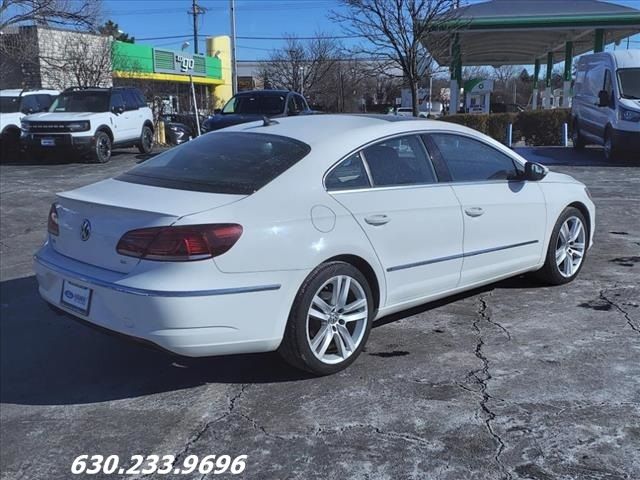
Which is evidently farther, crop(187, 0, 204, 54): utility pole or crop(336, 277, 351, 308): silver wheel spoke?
crop(187, 0, 204, 54): utility pole

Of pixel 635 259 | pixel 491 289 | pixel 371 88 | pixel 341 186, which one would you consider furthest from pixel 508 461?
pixel 371 88

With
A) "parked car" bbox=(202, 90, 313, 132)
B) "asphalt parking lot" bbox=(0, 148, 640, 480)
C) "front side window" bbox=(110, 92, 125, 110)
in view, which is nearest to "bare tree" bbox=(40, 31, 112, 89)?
"front side window" bbox=(110, 92, 125, 110)

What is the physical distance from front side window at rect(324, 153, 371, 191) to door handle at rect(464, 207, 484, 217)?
0.93 metres

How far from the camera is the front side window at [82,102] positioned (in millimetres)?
16844

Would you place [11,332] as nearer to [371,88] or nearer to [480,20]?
[480,20]

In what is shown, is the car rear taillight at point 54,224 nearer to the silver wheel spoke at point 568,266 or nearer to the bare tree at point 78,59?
the silver wheel spoke at point 568,266

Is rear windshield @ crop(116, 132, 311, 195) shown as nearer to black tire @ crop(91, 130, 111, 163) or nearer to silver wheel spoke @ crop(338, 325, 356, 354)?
silver wheel spoke @ crop(338, 325, 356, 354)

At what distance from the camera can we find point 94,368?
4.38 metres

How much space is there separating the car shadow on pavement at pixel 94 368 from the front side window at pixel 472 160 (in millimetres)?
1945

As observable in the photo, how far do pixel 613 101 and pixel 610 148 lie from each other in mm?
1121

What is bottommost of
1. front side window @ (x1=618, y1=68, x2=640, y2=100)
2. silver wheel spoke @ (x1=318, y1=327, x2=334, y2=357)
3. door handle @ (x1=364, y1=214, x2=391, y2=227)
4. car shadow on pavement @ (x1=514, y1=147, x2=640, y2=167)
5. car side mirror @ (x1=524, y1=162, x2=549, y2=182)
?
car shadow on pavement @ (x1=514, y1=147, x2=640, y2=167)

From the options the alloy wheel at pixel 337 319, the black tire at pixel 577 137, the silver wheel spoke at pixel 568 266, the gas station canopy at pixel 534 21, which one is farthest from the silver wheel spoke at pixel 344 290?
the gas station canopy at pixel 534 21

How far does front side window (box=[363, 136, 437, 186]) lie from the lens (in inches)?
176

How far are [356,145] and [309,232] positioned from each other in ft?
2.76
